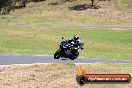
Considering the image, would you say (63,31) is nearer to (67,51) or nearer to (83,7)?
(83,7)

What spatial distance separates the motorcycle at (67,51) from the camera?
2835 cm

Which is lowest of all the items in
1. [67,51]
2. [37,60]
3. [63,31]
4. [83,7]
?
[83,7]

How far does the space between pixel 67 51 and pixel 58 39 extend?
19.3m

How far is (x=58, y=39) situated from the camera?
157 ft

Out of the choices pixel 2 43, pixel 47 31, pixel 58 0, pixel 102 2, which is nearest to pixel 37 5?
pixel 58 0

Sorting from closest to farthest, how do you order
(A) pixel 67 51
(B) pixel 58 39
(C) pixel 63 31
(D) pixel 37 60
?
(D) pixel 37 60, (A) pixel 67 51, (B) pixel 58 39, (C) pixel 63 31

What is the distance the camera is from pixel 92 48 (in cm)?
4194

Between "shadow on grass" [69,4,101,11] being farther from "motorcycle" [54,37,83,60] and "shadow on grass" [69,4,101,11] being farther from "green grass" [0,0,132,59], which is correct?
"motorcycle" [54,37,83,60]

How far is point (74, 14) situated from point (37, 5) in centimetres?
1525

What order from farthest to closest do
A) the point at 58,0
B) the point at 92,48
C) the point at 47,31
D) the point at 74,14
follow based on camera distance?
the point at 58,0
the point at 74,14
the point at 47,31
the point at 92,48

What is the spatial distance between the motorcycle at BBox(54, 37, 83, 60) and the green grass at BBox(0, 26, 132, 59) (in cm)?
587

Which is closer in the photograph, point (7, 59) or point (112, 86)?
point (112, 86)

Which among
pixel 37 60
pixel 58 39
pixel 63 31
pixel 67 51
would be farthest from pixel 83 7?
pixel 37 60

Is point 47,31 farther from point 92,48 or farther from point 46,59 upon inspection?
point 46,59
